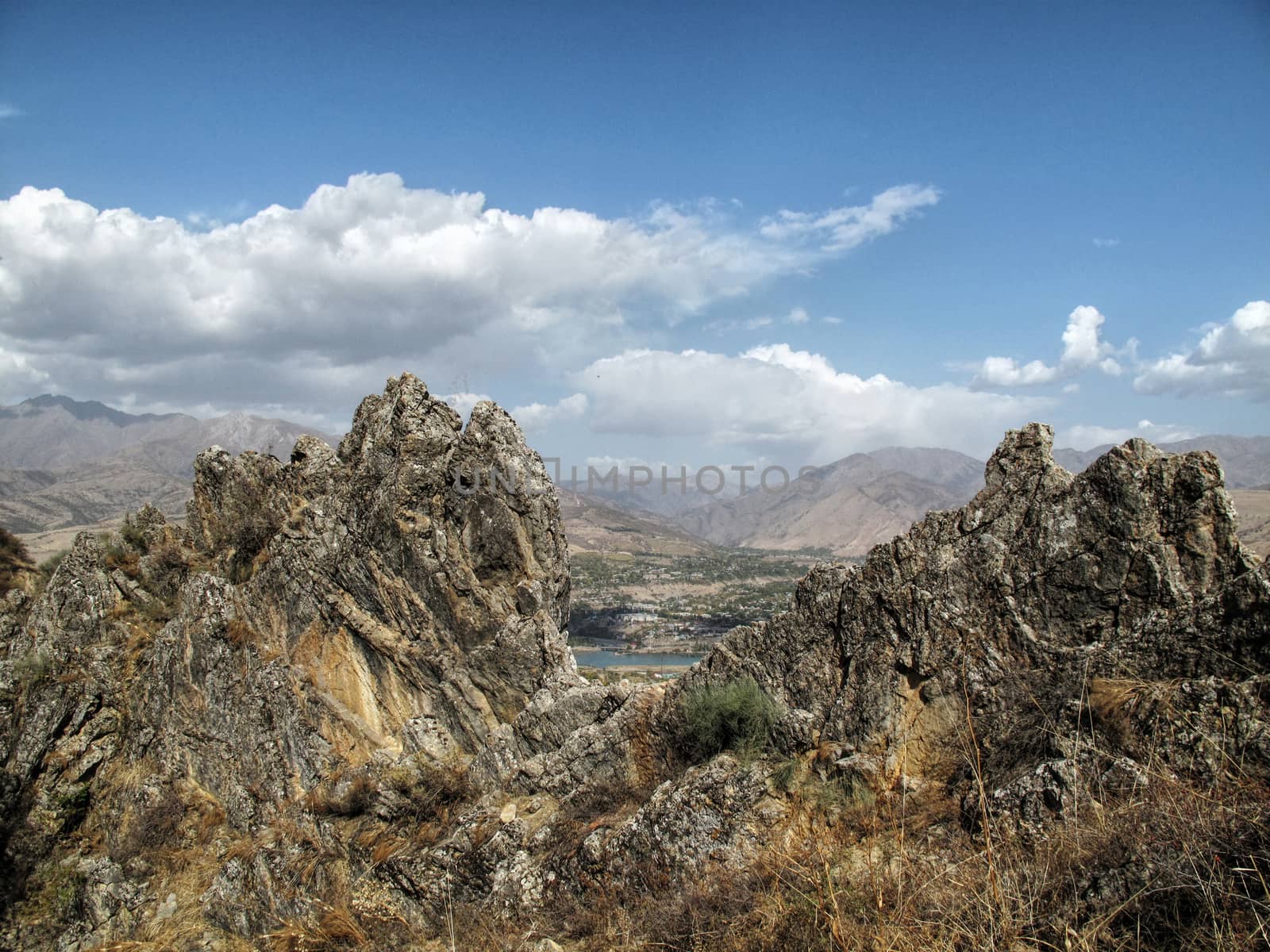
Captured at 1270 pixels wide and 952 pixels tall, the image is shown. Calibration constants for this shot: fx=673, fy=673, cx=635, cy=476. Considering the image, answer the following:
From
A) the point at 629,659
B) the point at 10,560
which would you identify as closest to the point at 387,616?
the point at 10,560

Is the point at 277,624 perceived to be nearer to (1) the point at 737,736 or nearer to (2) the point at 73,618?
(2) the point at 73,618

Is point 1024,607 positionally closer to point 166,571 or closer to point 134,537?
point 166,571

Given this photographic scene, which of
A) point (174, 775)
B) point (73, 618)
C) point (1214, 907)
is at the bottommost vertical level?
point (174, 775)

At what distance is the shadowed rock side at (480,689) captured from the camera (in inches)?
304

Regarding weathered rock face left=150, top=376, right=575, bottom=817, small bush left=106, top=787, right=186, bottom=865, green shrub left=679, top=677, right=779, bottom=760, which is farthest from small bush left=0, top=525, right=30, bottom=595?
green shrub left=679, top=677, right=779, bottom=760

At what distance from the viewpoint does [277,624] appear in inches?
662

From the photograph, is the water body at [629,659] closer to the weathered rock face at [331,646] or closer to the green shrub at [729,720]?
the weathered rock face at [331,646]

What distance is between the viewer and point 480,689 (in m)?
14.7

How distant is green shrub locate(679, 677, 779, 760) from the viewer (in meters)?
9.58

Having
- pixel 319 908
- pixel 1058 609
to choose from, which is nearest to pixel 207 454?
pixel 319 908

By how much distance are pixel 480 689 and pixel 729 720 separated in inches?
265

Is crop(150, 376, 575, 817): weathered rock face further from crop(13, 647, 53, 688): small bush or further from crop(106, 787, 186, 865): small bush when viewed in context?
crop(13, 647, 53, 688): small bush

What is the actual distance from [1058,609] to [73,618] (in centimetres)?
2287

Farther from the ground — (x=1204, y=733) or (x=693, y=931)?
(x=1204, y=733)
